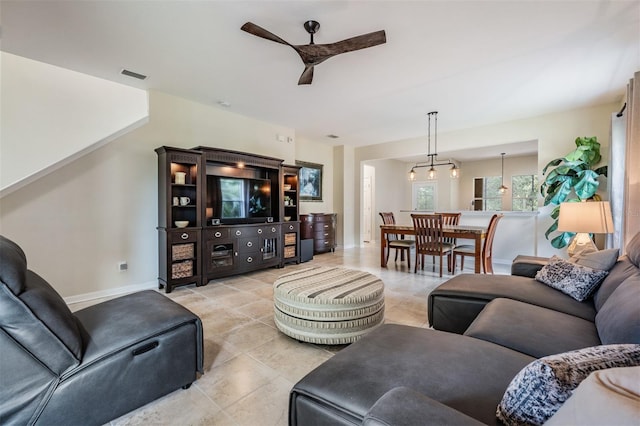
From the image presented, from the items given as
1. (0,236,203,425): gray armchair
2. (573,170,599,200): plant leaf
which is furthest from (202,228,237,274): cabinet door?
(573,170,599,200): plant leaf

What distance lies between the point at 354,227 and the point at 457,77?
15.4ft

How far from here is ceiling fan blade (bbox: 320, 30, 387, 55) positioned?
226cm

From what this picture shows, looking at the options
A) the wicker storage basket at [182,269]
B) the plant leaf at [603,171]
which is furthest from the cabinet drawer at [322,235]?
the plant leaf at [603,171]

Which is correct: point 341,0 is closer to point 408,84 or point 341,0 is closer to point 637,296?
point 408,84

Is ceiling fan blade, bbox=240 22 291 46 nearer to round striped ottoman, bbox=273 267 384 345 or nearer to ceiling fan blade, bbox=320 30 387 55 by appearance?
ceiling fan blade, bbox=320 30 387 55

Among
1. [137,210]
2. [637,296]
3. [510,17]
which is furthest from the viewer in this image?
[137,210]

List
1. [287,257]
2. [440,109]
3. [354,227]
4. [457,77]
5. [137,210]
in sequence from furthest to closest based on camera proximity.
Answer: [354,227] → [287,257] → [440,109] → [137,210] → [457,77]

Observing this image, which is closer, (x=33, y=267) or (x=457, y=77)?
(x=33, y=267)

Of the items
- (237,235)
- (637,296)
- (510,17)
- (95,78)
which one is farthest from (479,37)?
(95,78)

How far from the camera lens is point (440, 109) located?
456cm

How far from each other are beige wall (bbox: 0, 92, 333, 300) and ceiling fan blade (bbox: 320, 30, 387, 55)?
282cm

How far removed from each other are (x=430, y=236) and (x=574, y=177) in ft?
7.66

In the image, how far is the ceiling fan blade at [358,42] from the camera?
226 centimetres

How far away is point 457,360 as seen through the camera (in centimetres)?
121
